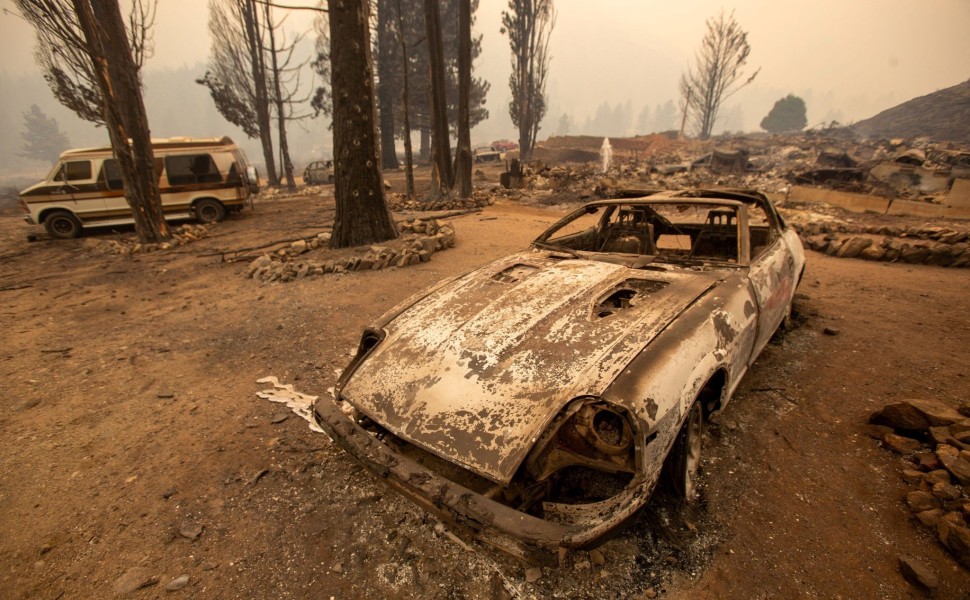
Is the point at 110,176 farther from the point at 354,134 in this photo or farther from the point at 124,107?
the point at 354,134

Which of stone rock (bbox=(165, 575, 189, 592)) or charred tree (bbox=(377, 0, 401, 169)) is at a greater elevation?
charred tree (bbox=(377, 0, 401, 169))

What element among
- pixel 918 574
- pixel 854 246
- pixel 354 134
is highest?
pixel 354 134

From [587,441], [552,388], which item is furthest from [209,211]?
[587,441]

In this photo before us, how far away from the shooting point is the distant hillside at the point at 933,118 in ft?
79.6

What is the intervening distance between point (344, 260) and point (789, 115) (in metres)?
77.1

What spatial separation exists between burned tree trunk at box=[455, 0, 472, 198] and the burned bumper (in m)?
11.6

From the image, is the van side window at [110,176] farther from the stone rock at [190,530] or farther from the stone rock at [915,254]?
the stone rock at [915,254]

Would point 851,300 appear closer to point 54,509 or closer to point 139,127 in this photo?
point 54,509

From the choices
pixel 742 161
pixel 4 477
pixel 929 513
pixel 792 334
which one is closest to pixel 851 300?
pixel 792 334

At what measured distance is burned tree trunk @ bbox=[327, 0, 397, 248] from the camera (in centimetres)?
651

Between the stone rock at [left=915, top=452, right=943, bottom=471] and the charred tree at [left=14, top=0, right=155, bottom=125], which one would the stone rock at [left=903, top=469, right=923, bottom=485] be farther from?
the charred tree at [left=14, top=0, right=155, bottom=125]

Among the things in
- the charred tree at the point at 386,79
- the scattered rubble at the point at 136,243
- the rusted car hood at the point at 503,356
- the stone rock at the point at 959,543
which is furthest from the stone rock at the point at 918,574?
the charred tree at the point at 386,79

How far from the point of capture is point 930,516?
181 centimetres

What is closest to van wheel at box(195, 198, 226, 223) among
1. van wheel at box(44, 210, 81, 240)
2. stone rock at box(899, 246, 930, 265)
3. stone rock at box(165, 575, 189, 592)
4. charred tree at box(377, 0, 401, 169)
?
van wheel at box(44, 210, 81, 240)
